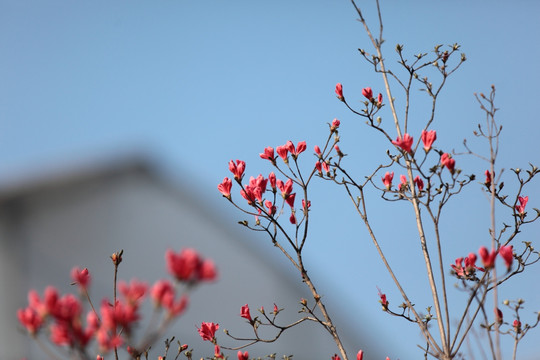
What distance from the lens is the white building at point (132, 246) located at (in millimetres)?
7473

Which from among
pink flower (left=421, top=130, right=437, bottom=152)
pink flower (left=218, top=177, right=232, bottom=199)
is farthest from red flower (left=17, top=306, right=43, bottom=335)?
pink flower (left=421, top=130, right=437, bottom=152)

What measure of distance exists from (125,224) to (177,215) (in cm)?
156

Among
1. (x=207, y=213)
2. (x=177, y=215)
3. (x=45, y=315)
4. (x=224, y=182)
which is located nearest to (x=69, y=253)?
(x=177, y=215)

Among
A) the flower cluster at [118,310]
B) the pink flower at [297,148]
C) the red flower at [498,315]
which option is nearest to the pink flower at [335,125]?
the pink flower at [297,148]

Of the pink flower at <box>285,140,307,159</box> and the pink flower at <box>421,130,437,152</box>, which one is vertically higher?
the pink flower at <box>285,140,307,159</box>

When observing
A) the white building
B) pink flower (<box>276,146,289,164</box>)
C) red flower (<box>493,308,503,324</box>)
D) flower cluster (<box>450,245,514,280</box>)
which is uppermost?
the white building

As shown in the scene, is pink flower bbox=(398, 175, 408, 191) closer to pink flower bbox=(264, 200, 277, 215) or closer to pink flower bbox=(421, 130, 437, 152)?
pink flower bbox=(421, 130, 437, 152)

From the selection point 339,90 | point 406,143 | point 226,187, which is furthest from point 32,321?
point 339,90

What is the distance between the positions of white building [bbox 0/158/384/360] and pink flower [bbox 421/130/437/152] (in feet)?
17.6

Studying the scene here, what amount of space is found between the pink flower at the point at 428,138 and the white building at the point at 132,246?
17.6 feet

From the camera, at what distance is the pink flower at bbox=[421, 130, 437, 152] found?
1642 millimetres

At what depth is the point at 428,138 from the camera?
1.65 meters

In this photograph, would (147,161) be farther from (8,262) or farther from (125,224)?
(8,262)

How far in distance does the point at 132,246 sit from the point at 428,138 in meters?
8.42
